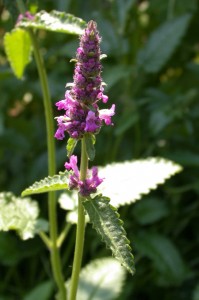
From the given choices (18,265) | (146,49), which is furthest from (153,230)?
(146,49)

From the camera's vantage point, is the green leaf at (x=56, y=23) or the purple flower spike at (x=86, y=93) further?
the green leaf at (x=56, y=23)

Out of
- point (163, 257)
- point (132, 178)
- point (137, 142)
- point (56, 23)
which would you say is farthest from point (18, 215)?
point (137, 142)

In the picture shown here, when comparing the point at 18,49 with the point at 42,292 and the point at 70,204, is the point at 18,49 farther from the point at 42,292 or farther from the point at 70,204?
the point at 42,292

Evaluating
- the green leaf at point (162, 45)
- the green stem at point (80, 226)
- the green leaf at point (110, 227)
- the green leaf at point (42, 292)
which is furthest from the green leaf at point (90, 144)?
the green leaf at point (162, 45)

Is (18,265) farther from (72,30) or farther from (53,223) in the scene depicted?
(72,30)

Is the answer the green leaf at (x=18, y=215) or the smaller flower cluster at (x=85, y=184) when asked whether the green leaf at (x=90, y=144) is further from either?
the green leaf at (x=18, y=215)
